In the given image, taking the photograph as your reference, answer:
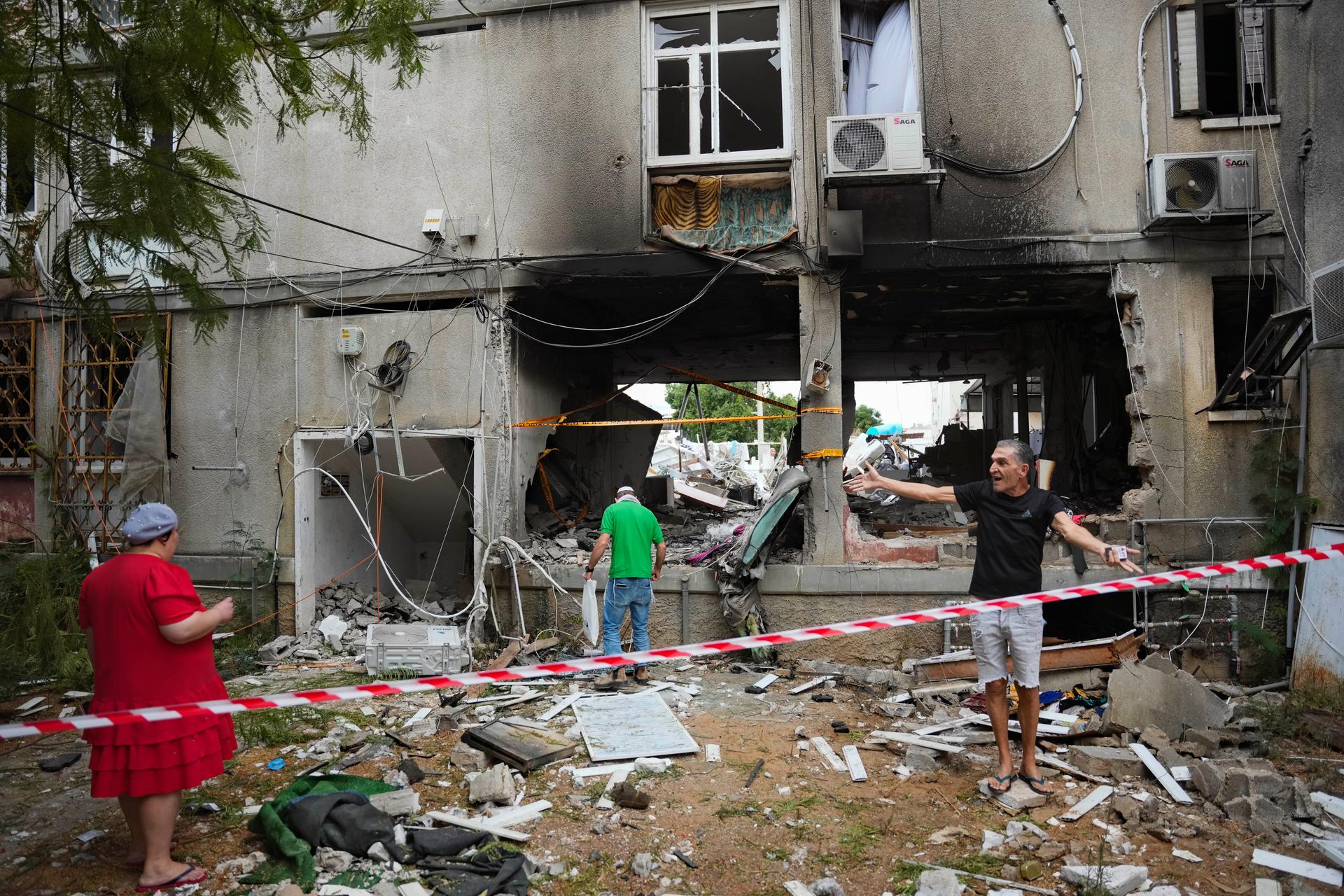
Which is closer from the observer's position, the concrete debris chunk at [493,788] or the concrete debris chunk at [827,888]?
the concrete debris chunk at [827,888]

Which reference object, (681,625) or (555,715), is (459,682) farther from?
(681,625)

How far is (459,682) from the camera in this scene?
14.1 ft

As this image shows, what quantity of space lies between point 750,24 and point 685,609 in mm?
6155

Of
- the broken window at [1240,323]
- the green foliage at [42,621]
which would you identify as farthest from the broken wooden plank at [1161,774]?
the green foliage at [42,621]

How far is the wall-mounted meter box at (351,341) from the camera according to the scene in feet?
30.5

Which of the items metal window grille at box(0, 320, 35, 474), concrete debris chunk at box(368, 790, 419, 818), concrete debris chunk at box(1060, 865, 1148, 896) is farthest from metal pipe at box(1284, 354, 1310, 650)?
metal window grille at box(0, 320, 35, 474)

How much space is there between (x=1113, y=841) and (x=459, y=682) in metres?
3.45

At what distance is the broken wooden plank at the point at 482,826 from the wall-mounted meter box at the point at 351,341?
234 inches

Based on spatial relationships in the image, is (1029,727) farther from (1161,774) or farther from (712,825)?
(712,825)

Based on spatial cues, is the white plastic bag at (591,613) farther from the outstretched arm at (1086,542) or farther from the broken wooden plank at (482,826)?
the outstretched arm at (1086,542)

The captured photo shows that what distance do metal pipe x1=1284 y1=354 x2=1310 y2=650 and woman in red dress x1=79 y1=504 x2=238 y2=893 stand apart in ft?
28.3

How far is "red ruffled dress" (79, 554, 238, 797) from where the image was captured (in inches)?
149

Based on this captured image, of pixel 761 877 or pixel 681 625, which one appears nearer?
pixel 761 877

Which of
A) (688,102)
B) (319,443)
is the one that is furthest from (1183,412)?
(319,443)
